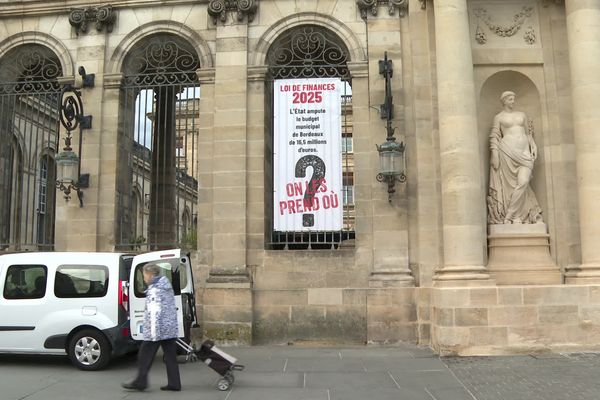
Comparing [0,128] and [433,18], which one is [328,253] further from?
[0,128]

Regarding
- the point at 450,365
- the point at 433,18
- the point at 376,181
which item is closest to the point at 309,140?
the point at 376,181

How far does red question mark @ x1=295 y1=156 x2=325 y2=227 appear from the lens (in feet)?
39.2

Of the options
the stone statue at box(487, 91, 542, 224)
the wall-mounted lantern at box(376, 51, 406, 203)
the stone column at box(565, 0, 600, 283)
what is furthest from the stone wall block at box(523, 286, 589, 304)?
the wall-mounted lantern at box(376, 51, 406, 203)

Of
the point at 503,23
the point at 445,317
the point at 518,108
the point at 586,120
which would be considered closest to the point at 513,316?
the point at 445,317

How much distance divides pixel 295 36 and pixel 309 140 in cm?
239

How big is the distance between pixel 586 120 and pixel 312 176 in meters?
5.41

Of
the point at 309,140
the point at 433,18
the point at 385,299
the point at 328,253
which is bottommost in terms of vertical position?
the point at 385,299

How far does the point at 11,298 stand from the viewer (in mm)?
9047

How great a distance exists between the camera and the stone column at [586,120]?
34.1 feet

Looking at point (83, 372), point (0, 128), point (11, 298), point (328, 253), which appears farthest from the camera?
point (0, 128)

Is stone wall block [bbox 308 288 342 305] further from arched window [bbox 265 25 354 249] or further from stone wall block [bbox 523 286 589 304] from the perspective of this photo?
stone wall block [bbox 523 286 589 304]

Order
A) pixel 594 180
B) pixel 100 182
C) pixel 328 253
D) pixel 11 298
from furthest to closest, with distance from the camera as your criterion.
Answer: pixel 100 182
pixel 328 253
pixel 594 180
pixel 11 298

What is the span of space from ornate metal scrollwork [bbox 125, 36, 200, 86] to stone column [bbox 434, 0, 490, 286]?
219 inches

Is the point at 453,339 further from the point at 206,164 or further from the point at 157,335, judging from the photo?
the point at 206,164
